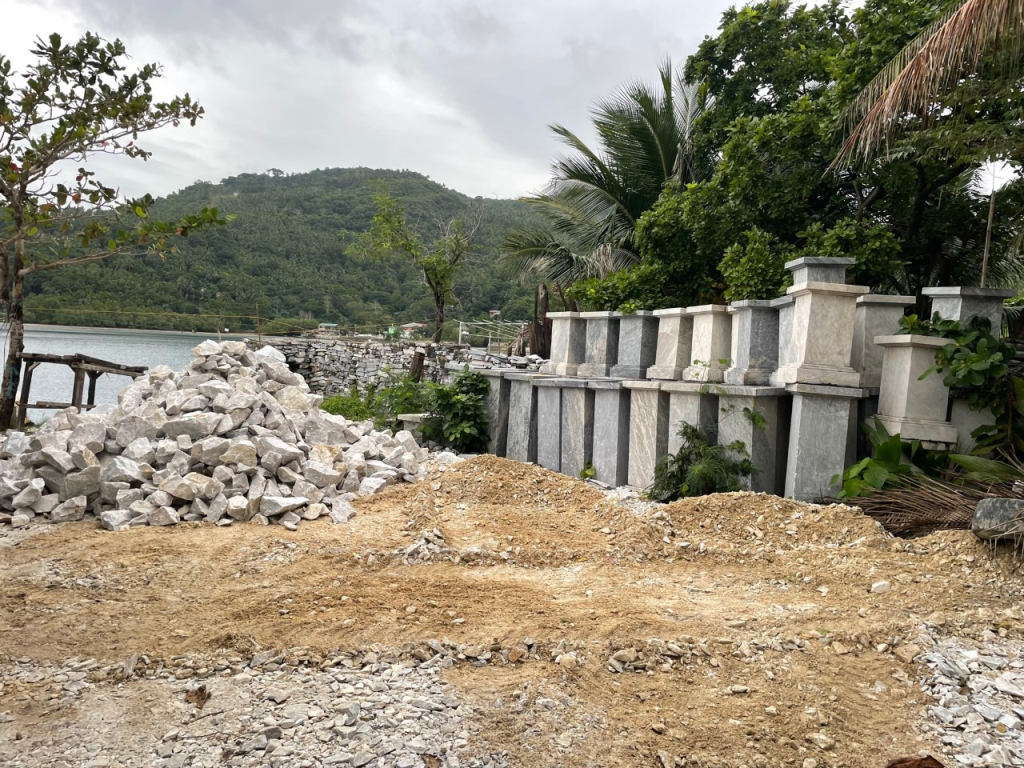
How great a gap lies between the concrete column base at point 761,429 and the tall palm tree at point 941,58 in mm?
2373

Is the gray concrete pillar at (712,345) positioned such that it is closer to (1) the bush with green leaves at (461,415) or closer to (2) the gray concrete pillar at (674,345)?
(2) the gray concrete pillar at (674,345)

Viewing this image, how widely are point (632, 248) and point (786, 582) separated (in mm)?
11597

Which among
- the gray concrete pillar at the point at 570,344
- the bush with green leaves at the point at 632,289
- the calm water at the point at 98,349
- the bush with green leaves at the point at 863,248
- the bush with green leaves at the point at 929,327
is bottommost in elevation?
the calm water at the point at 98,349

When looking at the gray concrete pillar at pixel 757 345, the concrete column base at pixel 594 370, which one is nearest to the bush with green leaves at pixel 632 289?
the concrete column base at pixel 594 370

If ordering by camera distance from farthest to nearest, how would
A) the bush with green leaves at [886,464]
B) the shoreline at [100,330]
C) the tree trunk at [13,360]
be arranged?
the shoreline at [100,330] < the tree trunk at [13,360] < the bush with green leaves at [886,464]

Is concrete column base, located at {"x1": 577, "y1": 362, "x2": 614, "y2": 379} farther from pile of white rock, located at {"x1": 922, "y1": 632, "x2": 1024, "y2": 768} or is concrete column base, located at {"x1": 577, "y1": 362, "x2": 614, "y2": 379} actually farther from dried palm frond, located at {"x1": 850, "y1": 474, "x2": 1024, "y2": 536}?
pile of white rock, located at {"x1": 922, "y1": 632, "x2": 1024, "y2": 768}

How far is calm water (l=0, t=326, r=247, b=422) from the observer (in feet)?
60.9

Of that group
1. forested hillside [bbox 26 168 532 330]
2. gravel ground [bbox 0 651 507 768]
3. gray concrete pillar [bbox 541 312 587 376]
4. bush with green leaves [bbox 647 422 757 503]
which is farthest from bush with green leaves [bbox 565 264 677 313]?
forested hillside [bbox 26 168 532 330]

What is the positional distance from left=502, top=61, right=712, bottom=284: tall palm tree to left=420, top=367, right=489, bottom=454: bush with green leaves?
6.38 metres

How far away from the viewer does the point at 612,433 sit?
280 inches

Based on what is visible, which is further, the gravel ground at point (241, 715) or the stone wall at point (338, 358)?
the stone wall at point (338, 358)

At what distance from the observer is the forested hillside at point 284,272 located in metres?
21.4

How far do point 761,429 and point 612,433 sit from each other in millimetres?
1600

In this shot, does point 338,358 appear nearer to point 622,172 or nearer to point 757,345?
point 622,172
